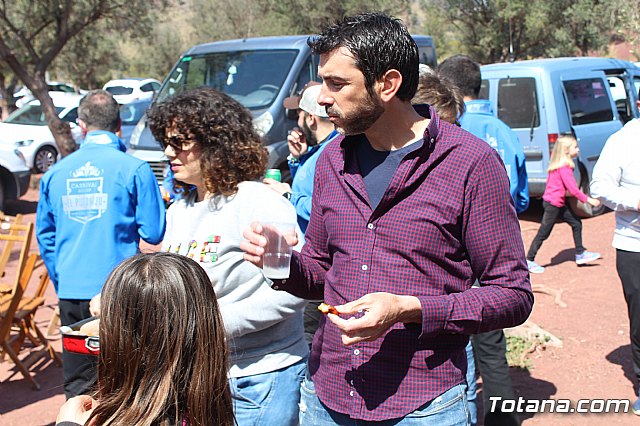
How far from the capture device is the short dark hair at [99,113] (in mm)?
4215

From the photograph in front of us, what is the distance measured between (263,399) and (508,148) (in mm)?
2569

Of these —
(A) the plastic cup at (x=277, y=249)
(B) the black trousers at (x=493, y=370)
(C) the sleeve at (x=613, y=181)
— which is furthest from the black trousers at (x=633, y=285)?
(A) the plastic cup at (x=277, y=249)

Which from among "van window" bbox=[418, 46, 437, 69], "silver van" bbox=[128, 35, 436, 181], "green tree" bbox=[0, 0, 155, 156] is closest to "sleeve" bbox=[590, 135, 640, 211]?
"silver van" bbox=[128, 35, 436, 181]

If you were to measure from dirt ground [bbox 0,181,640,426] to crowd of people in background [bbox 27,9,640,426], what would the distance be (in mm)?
2094

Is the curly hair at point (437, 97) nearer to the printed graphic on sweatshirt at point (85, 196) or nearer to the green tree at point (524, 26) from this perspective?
the printed graphic on sweatshirt at point (85, 196)

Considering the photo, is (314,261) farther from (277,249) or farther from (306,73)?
(306,73)

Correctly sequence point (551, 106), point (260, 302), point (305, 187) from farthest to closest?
point (551, 106)
point (305, 187)
point (260, 302)

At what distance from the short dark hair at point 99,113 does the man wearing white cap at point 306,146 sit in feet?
3.51

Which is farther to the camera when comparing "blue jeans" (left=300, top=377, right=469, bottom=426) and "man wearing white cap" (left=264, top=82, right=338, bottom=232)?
"man wearing white cap" (left=264, top=82, right=338, bottom=232)

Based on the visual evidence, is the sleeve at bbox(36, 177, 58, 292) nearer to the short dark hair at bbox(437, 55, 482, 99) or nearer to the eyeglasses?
the eyeglasses

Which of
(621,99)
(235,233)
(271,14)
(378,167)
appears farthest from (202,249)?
(271,14)

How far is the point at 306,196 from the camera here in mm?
3625

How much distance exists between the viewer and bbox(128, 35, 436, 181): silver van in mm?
9023

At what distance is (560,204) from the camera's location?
8281mm
